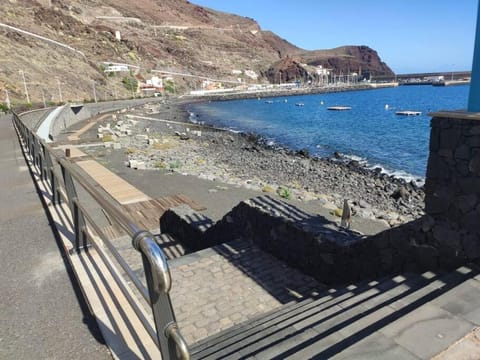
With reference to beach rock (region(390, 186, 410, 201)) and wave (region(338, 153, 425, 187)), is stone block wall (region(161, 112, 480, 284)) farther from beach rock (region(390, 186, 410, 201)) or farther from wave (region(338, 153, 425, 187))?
wave (region(338, 153, 425, 187))

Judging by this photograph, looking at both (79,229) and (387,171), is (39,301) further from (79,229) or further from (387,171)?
(387,171)

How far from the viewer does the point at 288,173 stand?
2131 centimetres

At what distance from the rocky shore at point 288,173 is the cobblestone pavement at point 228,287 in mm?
5886

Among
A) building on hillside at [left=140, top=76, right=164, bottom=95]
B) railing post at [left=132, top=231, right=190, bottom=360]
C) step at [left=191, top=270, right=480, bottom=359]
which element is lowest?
step at [left=191, top=270, right=480, bottom=359]

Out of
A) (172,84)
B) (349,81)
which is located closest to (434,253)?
(172,84)

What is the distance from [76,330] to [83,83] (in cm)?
6565

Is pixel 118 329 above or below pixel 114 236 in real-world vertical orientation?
above

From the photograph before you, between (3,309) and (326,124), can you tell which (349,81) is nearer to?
(326,124)

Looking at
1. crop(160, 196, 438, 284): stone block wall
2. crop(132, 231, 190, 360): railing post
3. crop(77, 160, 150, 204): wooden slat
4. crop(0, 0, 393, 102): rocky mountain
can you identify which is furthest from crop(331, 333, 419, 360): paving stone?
crop(0, 0, 393, 102): rocky mountain

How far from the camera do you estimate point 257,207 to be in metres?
7.45

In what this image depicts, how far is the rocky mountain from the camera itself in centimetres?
5265

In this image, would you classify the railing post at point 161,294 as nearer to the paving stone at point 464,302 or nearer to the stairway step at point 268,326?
the stairway step at point 268,326

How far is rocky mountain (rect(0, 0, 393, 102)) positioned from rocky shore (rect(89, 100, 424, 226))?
2588 centimetres

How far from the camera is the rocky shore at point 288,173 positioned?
14727 millimetres
